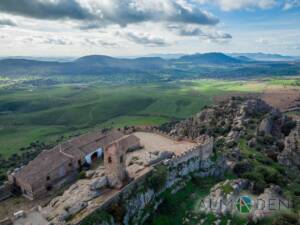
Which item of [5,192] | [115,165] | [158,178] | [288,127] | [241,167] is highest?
[115,165]

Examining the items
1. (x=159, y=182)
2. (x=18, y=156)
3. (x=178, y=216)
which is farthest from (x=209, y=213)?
(x=18, y=156)

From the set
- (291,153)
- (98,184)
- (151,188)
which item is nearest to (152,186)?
(151,188)

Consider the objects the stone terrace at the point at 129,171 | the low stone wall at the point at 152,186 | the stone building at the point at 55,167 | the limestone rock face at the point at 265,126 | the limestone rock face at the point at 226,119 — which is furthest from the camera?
the limestone rock face at the point at 226,119

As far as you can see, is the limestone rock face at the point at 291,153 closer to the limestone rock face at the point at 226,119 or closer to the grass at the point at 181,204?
the limestone rock face at the point at 226,119

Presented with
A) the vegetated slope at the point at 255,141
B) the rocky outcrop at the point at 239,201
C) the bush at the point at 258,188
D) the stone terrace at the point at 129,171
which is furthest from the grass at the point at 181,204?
the vegetated slope at the point at 255,141

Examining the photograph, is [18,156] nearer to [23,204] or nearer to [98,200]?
[23,204]

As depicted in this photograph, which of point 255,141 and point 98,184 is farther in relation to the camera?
point 255,141

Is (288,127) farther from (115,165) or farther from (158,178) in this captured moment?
(115,165)
